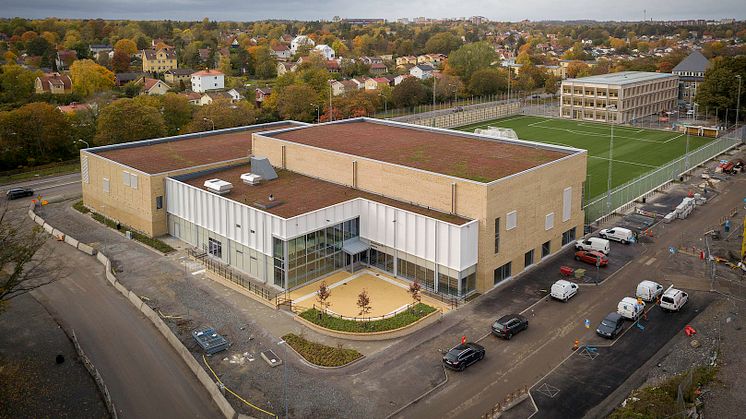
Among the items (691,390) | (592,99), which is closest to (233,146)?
(691,390)

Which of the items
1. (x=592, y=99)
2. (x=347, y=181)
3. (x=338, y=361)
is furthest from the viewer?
(x=592, y=99)

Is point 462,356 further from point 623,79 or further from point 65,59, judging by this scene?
point 65,59

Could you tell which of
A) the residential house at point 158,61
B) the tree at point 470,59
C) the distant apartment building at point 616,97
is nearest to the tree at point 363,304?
the distant apartment building at point 616,97

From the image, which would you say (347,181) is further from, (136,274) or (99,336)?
(99,336)

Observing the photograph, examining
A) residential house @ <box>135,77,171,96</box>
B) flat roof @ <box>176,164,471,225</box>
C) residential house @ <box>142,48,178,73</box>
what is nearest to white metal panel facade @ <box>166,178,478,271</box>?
flat roof @ <box>176,164,471,225</box>

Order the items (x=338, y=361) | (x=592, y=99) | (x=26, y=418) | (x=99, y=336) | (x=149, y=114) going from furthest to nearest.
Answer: (x=592, y=99) < (x=149, y=114) < (x=99, y=336) < (x=338, y=361) < (x=26, y=418)

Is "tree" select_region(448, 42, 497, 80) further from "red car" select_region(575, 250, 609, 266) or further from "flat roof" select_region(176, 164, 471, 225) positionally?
"red car" select_region(575, 250, 609, 266)
